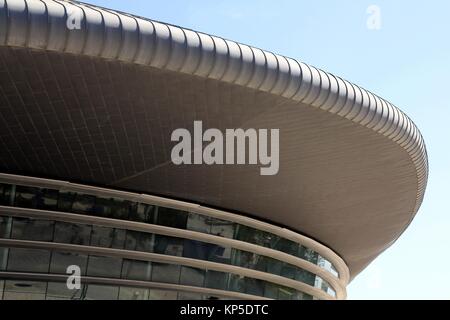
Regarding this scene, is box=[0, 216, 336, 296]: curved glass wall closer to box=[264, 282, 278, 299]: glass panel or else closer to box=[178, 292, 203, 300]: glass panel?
box=[264, 282, 278, 299]: glass panel

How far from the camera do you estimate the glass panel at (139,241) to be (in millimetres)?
23750

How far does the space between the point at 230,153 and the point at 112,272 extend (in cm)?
558

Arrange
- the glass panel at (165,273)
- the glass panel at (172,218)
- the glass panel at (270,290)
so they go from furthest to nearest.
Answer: the glass panel at (270,290) < the glass panel at (172,218) < the glass panel at (165,273)

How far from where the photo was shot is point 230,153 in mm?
22094

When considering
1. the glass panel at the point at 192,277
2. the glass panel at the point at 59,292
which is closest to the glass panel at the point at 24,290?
the glass panel at the point at 59,292

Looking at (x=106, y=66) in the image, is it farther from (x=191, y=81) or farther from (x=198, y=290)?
(x=198, y=290)

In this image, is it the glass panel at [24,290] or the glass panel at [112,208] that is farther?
the glass panel at [112,208]

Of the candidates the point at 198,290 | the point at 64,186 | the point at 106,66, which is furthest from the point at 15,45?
the point at 198,290

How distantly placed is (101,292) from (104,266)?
2.81 ft

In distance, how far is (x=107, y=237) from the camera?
920 inches

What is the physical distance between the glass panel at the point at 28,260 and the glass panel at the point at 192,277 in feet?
15.5

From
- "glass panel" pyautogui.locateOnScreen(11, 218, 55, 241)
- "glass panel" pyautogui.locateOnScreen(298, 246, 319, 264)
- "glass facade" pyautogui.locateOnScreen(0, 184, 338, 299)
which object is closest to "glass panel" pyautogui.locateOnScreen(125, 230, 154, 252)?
"glass facade" pyautogui.locateOnScreen(0, 184, 338, 299)

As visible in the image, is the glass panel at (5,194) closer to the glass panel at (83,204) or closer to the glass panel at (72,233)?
the glass panel at (72,233)

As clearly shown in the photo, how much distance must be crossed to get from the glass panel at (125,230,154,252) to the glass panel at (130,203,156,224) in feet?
1.52
